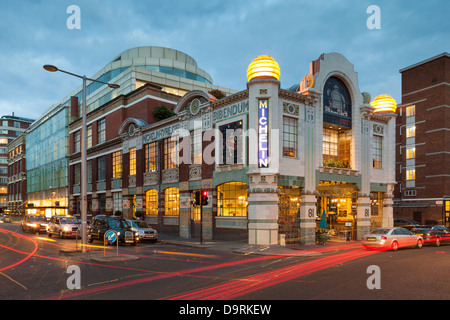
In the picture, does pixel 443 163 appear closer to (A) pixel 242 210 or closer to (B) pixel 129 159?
(A) pixel 242 210

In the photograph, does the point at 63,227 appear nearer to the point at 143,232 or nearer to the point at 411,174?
the point at 143,232

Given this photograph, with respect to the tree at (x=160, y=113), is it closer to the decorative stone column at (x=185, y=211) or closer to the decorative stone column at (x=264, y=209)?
the decorative stone column at (x=185, y=211)

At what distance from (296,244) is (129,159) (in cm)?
2084

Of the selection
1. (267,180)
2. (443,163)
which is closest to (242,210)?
(267,180)

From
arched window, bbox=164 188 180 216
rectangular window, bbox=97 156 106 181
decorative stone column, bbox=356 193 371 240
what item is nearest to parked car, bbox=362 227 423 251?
decorative stone column, bbox=356 193 371 240

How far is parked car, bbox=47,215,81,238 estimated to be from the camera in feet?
89.6

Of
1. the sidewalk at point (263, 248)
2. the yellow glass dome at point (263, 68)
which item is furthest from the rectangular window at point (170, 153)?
the yellow glass dome at point (263, 68)

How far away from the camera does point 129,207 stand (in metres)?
36.4

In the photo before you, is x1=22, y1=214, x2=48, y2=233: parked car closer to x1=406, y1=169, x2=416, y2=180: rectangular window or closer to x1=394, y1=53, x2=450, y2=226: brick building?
x1=394, y1=53, x2=450, y2=226: brick building

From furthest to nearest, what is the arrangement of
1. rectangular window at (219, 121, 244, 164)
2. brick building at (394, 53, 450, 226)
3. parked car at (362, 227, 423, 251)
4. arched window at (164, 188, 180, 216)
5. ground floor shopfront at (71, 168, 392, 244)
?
brick building at (394, 53, 450, 226) < arched window at (164, 188, 180, 216) < rectangular window at (219, 121, 244, 164) < ground floor shopfront at (71, 168, 392, 244) < parked car at (362, 227, 423, 251)

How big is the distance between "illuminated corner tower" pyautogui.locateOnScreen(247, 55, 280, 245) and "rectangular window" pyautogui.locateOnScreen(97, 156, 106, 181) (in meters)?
24.8

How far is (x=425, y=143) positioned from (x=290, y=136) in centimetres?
3487

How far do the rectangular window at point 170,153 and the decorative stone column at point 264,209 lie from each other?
10.3 m
